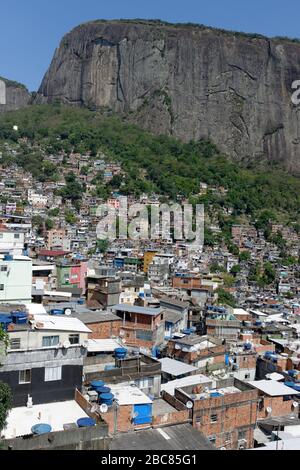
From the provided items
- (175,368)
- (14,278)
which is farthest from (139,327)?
(14,278)

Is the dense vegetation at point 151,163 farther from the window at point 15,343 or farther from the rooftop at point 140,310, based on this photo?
the window at point 15,343

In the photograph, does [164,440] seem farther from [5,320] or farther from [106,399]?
[5,320]

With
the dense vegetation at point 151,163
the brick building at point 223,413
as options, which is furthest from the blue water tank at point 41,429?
the dense vegetation at point 151,163

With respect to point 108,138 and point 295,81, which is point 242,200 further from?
point 295,81

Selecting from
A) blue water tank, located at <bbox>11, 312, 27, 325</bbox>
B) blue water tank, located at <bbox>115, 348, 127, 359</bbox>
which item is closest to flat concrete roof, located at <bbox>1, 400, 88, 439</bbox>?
blue water tank, located at <bbox>11, 312, 27, 325</bbox>

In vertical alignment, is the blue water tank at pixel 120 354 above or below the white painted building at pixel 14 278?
below

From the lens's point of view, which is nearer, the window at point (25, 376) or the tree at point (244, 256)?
the window at point (25, 376)
